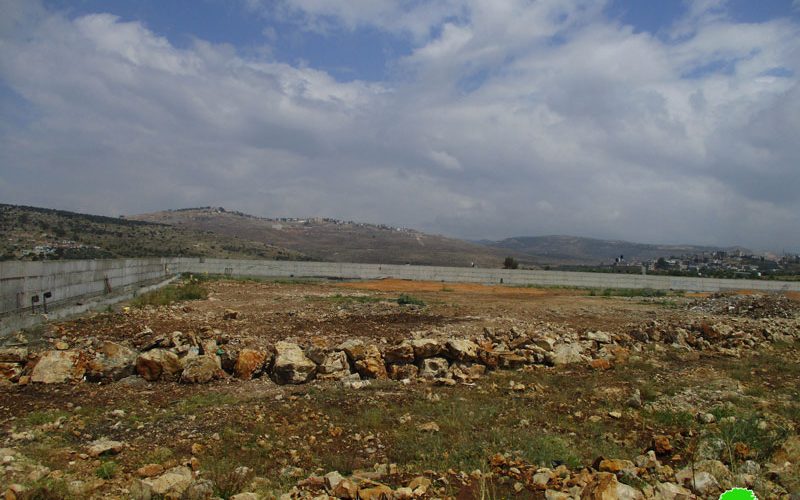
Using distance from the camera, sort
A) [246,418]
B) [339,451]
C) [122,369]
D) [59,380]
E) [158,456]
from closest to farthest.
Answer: [158,456], [339,451], [246,418], [59,380], [122,369]

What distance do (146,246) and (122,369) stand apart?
2222 inches

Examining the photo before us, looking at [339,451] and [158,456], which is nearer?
[158,456]

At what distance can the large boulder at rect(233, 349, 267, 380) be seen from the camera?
8.74 metres

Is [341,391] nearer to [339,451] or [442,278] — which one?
[339,451]

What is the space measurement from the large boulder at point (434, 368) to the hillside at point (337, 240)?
78.1 metres

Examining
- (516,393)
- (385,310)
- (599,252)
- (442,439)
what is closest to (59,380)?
(442,439)

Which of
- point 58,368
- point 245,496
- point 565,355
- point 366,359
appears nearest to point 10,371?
point 58,368

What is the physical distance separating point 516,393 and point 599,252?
19650 cm

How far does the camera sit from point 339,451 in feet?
19.1

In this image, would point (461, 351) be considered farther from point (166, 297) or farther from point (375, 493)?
point (166, 297)

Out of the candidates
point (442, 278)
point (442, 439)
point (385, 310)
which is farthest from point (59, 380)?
point (442, 278)

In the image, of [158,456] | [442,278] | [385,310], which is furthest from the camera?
[442,278]

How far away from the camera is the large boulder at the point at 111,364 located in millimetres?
8211

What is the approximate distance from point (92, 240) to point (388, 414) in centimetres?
5434
